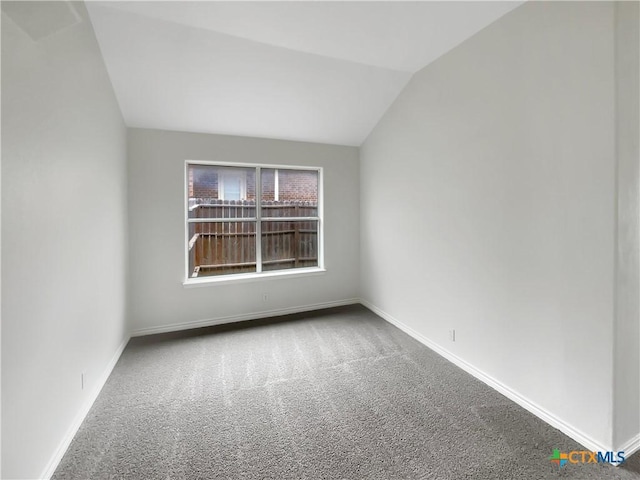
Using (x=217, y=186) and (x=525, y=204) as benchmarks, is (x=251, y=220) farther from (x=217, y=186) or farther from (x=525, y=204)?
(x=525, y=204)

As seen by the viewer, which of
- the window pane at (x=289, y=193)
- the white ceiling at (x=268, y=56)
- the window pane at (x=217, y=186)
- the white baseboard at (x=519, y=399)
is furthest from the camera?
the window pane at (x=289, y=193)

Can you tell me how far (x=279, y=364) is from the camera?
2.61 m

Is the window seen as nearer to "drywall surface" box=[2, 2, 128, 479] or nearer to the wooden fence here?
the wooden fence

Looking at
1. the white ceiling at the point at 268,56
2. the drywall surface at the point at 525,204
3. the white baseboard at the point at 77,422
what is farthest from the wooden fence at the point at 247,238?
the drywall surface at the point at 525,204

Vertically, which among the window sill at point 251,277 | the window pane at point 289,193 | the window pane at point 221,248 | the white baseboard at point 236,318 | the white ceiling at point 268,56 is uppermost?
the white ceiling at point 268,56

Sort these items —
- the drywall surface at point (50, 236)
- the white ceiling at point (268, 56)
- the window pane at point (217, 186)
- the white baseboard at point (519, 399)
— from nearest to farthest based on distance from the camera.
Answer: the drywall surface at point (50, 236), the white baseboard at point (519, 399), the white ceiling at point (268, 56), the window pane at point (217, 186)

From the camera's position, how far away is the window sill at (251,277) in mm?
3484

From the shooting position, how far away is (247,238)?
3.89 metres

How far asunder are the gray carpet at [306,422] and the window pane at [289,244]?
1.42m

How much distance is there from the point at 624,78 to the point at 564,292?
48.4 inches

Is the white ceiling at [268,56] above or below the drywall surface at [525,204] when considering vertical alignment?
above

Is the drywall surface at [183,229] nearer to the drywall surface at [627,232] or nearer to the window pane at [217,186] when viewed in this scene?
the window pane at [217,186]

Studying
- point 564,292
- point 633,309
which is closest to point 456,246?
point 564,292

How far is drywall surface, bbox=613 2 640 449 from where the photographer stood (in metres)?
1.49
